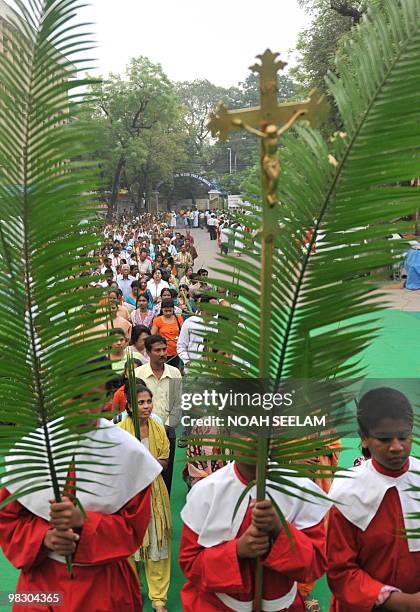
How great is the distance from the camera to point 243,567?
2652mm

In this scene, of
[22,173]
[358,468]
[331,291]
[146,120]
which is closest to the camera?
[331,291]

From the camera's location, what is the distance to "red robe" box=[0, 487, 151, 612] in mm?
2705

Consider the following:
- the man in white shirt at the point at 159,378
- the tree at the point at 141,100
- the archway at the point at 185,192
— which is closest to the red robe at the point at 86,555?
the man in white shirt at the point at 159,378

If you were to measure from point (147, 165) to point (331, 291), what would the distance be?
46.7m

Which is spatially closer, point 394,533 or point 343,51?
point 343,51

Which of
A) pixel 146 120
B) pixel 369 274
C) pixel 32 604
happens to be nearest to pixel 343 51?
pixel 369 274

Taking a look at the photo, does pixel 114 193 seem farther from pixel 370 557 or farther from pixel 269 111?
pixel 269 111

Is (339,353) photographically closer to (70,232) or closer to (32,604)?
(70,232)

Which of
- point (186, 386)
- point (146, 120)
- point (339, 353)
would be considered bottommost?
point (186, 386)

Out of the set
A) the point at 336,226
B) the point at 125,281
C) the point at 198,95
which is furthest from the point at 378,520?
the point at 198,95

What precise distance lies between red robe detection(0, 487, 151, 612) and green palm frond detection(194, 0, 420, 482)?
3.07 ft

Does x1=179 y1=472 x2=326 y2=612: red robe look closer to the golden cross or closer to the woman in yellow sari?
the golden cross

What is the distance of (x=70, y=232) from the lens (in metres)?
2.37

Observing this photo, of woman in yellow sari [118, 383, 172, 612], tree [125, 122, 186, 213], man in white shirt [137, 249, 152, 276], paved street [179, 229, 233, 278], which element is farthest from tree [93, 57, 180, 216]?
woman in yellow sari [118, 383, 172, 612]
